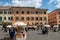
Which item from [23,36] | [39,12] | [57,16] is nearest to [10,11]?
[39,12]

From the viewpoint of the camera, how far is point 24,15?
241 feet

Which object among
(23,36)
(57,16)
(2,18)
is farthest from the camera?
(57,16)

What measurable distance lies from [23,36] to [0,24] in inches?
2220

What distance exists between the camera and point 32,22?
7350cm

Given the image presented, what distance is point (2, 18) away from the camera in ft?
237

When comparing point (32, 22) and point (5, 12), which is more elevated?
point (5, 12)

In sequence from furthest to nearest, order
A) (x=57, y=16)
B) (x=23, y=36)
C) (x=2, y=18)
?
(x=57, y=16) < (x=2, y=18) < (x=23, y=36)

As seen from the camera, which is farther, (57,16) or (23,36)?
(57,16)

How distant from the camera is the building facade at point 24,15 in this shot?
A: 7225 cm

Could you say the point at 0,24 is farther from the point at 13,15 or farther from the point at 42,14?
the point at 42,14

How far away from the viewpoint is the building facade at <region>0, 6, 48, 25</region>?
237 feet

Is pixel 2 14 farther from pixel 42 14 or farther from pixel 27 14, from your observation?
pixel 42 14

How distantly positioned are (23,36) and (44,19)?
5724 cm

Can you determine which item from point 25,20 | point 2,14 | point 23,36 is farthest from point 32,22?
point 23,36
